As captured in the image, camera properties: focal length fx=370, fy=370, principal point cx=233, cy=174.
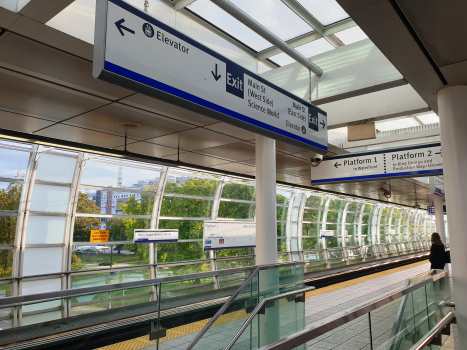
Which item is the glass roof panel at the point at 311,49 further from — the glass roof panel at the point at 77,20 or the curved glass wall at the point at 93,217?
the curved glass wall at the point at 93,217

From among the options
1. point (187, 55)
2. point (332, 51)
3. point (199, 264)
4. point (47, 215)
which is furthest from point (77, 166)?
point (187, 55)

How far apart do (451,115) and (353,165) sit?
3.48m

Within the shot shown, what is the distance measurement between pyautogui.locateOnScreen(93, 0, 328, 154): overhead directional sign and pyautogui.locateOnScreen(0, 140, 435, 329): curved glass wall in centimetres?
291

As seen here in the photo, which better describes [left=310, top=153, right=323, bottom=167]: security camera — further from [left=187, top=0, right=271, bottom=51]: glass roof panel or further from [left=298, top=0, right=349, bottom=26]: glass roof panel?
[left=298, top=0, right=349, bottom=26]: glass roof panel

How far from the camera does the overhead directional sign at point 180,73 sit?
7.20ft

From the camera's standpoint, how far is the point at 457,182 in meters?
4.42

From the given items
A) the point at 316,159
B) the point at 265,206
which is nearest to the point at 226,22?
the point at 265,206

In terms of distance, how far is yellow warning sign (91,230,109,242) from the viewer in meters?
10.8

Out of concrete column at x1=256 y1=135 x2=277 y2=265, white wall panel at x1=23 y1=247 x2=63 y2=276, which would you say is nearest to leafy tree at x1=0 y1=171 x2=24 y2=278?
white wall panel at x1=23 y1=247 x2=63 y2=276

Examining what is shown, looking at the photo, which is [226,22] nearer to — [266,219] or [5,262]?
[266,219]

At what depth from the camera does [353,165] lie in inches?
311

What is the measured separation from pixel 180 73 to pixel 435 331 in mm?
4327

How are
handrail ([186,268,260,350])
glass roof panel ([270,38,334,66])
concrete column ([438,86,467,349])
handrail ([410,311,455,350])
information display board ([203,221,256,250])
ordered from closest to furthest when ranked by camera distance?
handrail ([410,311,455,350]) → concrete column ([438,86,467,349]) → handrail ([186,268,260,350]) → glass roof panel ([270,38,334,66]) → information display board ([203,221,256,250])

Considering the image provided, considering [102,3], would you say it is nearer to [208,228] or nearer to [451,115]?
[451,115]
